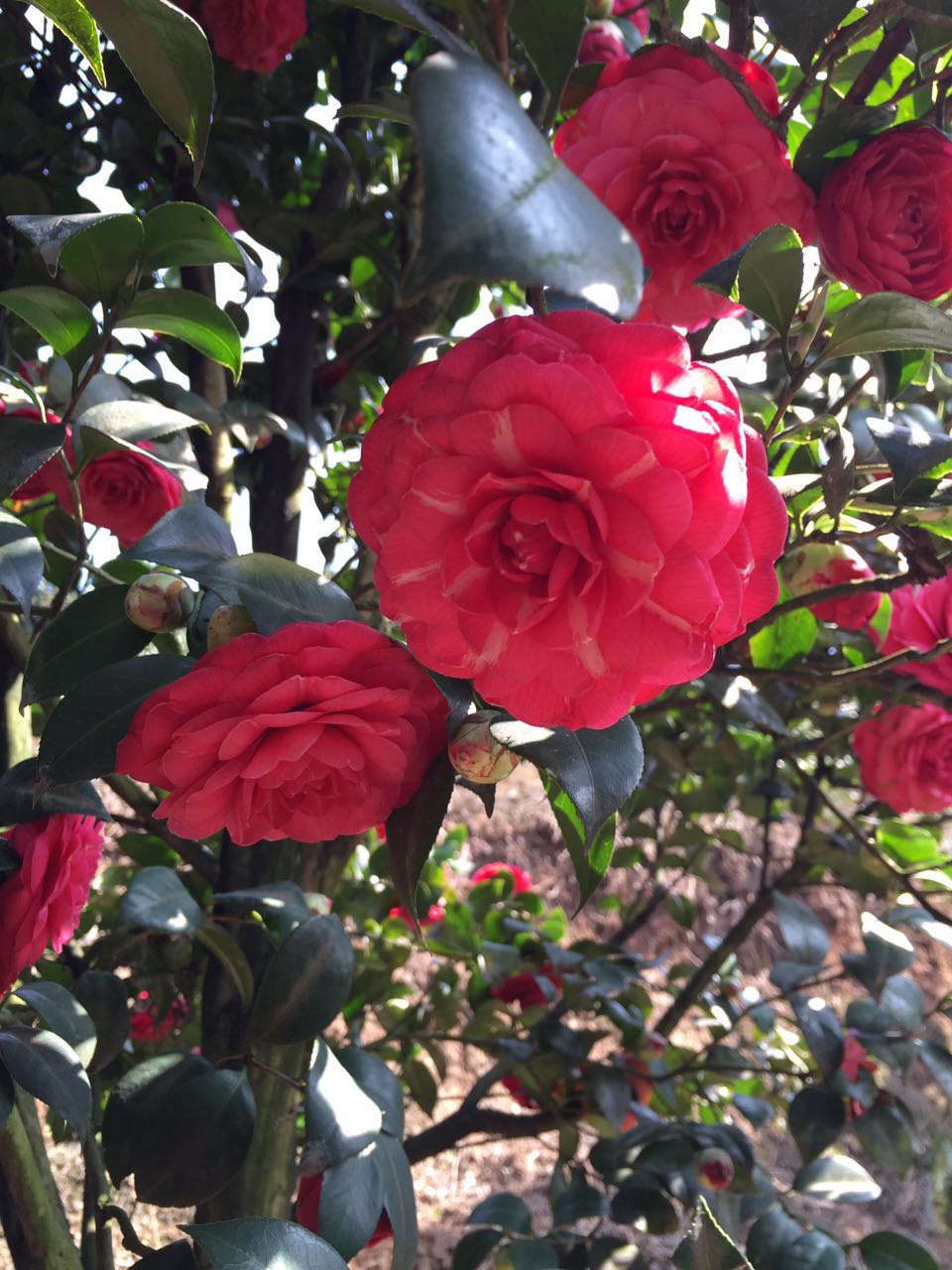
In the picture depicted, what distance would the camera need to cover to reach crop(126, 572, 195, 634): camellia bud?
1.57ft

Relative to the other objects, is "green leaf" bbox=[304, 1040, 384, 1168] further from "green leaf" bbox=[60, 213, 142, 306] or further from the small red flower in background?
the small red flower in background

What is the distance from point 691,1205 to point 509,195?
3.38 feet

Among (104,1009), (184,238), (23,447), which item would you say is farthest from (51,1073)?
(184,238)

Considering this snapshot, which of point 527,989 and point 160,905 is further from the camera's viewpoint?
point 527,989

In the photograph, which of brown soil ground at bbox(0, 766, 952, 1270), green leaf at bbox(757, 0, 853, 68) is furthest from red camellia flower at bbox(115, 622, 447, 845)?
brown soil ground at bbox(0, 766, 952, 1270)

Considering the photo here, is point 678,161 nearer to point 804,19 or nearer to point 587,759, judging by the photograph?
point 804,19

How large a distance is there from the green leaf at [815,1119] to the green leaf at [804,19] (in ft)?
2.90

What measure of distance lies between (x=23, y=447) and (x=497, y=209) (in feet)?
1.18

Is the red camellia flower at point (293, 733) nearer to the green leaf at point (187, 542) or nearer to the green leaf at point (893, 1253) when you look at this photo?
the green leaf at point (187, 542)

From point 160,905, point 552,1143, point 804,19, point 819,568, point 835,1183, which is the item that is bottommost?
point 552,1143

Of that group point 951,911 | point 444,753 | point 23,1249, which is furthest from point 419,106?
point 951,911

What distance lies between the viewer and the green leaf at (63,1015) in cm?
60

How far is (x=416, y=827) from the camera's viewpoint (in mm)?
415

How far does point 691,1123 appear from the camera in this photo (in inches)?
40.9
